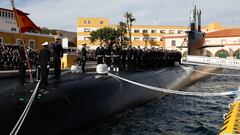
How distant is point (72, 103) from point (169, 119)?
4050 millimetres

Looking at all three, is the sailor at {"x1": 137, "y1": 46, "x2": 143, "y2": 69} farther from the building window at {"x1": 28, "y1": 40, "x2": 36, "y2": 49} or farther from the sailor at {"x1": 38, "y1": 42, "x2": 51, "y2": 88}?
the building window at {"x1": 28, "y1": 40, "x2": 36, "y2": 49}

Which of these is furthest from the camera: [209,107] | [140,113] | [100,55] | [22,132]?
[100,55]

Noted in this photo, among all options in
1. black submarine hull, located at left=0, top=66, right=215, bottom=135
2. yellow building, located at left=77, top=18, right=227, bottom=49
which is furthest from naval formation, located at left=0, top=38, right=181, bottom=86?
yellow building, located at left=77, top=18, right=227, bottom=49

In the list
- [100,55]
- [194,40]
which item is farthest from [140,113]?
[194,40]

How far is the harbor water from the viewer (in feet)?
34.8

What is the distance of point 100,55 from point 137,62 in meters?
4.06

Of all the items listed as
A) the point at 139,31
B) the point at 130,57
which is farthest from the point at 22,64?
the point at 139,31

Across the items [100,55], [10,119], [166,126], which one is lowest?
[166,126]

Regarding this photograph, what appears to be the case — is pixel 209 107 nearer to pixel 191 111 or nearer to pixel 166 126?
pixel 191 111

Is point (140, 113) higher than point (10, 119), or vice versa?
point (10, 119)

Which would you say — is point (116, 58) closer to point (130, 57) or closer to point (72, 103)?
point (130, 57)

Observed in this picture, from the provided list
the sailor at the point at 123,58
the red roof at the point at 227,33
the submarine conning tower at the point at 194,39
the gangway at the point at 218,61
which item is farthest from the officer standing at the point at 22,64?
the red roof at the point at 227,33

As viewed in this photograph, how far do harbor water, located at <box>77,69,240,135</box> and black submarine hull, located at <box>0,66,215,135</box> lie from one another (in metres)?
0.35

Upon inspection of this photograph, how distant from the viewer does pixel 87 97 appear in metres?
10.8
